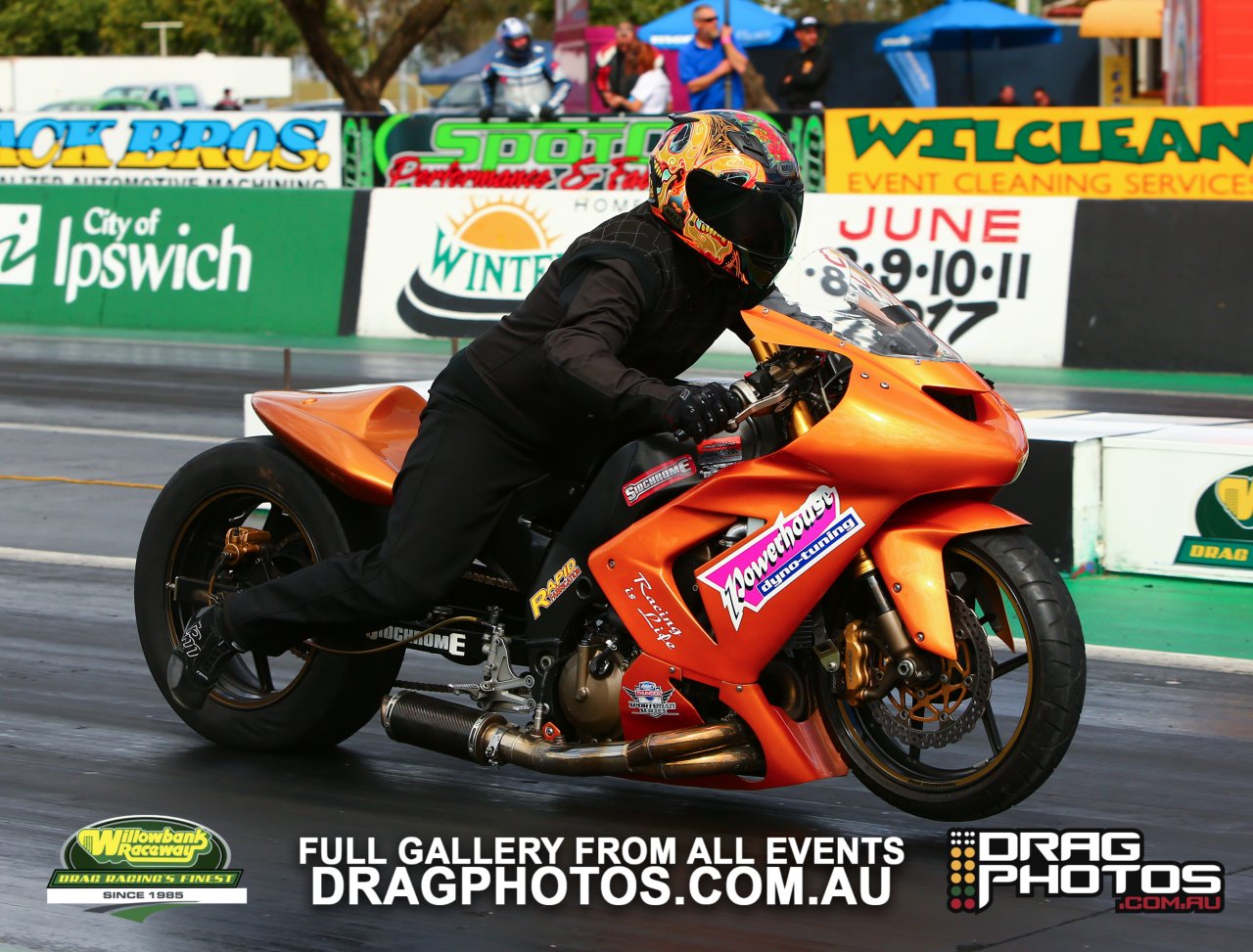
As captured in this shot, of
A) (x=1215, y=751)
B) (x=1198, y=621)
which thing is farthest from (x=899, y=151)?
(x=1215, y=751)

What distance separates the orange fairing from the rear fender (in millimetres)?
1489

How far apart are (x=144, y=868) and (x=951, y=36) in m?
33.8

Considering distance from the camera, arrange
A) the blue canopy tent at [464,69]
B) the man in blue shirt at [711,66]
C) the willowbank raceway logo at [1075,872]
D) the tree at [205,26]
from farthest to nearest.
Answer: the tree at [205,26] < the blue canopy tent at [464,69] < the man in blue shirt at [711,66] < the willowbank raceway logo at [1075,872]

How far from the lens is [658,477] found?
5.07 meters

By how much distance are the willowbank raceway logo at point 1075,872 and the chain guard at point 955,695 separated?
30 cm

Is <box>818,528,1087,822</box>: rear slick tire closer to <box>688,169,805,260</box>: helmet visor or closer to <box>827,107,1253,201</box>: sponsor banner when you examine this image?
<box>688,169,805,260</box>: helmet visor

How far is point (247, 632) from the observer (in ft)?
18.3

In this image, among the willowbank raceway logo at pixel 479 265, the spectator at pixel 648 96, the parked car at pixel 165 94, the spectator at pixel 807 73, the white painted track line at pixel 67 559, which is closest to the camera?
the white painted track line at pixel 67 559

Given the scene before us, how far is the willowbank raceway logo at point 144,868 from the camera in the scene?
15.4 feet

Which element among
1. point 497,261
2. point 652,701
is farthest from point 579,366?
point 497,261

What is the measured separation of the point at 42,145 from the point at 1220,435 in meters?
22.1

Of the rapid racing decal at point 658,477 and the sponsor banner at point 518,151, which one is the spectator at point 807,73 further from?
the rapid racing decal at point 658,477

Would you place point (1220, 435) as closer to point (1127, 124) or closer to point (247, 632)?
point (247, 632)

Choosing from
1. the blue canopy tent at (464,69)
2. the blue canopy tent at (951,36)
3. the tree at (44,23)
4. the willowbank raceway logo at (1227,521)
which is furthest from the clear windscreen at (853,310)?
the tree at (44,23)
